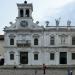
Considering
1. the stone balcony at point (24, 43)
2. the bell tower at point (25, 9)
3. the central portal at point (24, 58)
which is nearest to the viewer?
the stone balcony at point (24, 43)

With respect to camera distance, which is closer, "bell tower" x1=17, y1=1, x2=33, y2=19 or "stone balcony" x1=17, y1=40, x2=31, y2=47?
"stone balcony" x1=17, y1=40, x2=31, y2=47

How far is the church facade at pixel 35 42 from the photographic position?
62.1 metres

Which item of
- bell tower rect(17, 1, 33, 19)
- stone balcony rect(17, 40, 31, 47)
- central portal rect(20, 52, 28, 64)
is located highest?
bell tower rect(17, 1, 33, 19)

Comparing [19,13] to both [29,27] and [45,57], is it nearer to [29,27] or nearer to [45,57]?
[29,27]

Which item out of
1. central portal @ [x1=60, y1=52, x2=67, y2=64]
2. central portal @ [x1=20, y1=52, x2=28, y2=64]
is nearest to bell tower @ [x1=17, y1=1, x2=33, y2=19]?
central portal @ [x1=20, y1=52, x2=28, y2=64]

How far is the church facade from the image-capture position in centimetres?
6209

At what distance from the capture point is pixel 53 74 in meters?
36.2

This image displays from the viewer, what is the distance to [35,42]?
6294 cm

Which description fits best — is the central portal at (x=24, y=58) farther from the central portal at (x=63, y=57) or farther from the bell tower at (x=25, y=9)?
the bell tower at (x=25, y=9)

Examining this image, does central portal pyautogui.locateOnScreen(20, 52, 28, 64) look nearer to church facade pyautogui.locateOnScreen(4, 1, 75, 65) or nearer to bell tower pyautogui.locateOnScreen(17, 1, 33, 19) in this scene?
church facade pyautogui.locateOnScreen(4, 1, 75, 65)

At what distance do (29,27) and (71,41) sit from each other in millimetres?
8095

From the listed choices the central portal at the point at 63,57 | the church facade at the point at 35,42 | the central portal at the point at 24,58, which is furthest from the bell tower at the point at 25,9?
the central portal at the point at 63,57

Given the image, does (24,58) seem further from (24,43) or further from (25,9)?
(25,9)

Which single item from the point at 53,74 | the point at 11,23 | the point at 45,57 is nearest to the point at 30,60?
the point at 45,57
